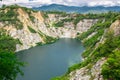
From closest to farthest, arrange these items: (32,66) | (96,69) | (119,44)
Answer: (96,69) < (119,44) < (32,66)

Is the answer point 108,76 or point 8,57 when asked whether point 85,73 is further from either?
point 8,57

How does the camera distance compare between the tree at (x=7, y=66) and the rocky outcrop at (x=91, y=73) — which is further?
the rocky outcrop at (x=91, y=73)

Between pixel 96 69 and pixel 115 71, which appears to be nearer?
pixel 115 71

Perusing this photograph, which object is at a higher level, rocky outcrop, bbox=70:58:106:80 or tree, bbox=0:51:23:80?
tree, bbox=0:51:23:80

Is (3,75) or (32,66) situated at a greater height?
(3,75)

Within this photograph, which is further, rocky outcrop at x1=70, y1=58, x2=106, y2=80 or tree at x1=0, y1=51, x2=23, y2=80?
rocky outcrop at x1=70, y1=58, x2=106, y2=80

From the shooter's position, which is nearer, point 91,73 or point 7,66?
point 7,66

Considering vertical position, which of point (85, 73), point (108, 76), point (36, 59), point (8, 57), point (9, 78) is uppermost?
point (8, 57)

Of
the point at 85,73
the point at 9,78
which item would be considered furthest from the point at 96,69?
the point at 9,78

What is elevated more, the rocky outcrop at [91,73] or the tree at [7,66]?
the tree at [7,66]

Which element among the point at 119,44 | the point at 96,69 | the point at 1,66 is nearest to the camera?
the point at 1,66

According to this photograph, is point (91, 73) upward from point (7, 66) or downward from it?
downward
